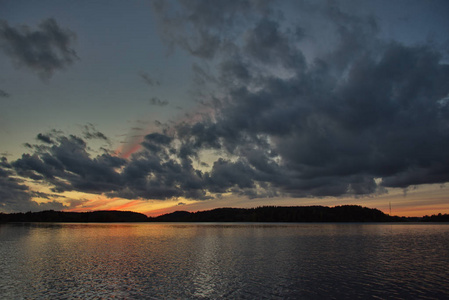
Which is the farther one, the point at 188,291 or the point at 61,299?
the point at 188,291

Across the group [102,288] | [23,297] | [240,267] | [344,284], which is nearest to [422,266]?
[344,284]

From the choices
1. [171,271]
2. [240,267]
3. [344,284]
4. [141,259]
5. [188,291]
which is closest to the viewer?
[188,291]

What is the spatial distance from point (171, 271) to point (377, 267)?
99.7 feet

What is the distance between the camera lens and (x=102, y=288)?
32.1m

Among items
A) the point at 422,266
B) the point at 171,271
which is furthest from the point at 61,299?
the point at 422,266

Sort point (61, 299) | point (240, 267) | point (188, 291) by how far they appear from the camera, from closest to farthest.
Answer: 1. point (61, 299)
2. point (188, 291)
3. point (240, 267)

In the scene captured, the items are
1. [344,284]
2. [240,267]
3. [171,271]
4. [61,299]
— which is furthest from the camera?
[240,267]

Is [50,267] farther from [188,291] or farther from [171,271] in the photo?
[188,291]

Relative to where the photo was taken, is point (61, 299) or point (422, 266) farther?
point (422, 266)

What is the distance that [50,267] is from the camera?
43844 millimetres

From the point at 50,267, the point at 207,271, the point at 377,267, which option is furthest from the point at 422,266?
the point at 50,267

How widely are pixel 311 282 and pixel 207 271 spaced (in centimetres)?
1446

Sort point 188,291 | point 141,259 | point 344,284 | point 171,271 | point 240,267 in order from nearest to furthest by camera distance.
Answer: point 188,291 → point 344,284 → point 171,271 → point 240,267 → point 141,259

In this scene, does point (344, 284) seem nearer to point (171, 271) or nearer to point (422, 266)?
point (422, 266)
